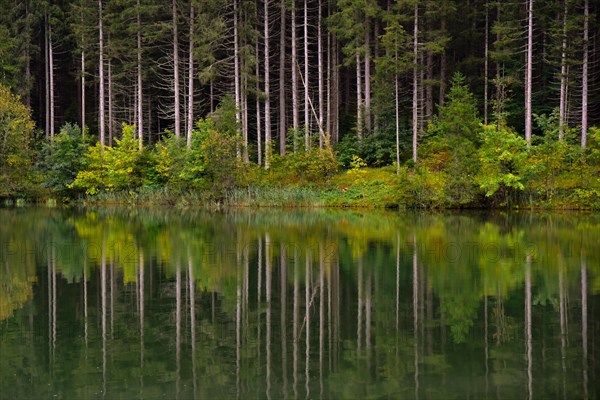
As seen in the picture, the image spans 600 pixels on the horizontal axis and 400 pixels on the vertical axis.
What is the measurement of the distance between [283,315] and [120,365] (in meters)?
3.32

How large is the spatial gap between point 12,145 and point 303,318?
38740 mm

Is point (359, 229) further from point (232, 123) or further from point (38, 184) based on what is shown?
point (38, 184)

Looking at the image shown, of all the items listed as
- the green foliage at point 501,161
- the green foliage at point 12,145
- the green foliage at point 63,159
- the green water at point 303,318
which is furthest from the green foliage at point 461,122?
the green foliage at point 12,145

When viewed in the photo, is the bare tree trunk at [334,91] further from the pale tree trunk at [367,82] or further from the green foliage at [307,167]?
the green foliage at [307,167]

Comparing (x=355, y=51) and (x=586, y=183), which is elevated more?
(x=355, y=51)

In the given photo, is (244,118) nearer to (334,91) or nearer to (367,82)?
(334,91)

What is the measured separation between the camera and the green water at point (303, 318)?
8.00 meters

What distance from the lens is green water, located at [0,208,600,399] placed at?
8.00m

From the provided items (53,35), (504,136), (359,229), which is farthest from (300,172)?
(53,35)

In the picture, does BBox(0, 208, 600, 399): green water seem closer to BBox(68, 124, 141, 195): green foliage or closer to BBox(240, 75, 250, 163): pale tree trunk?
BBox(240, 75, 250, 163): pale tree trunk

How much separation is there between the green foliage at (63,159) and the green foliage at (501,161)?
2733cm

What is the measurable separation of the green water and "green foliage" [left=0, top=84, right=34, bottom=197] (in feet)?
78.5

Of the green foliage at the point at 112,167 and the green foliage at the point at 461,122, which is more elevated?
the green foliage at the point at 461,122

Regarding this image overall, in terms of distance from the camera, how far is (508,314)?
11250 millimetres
